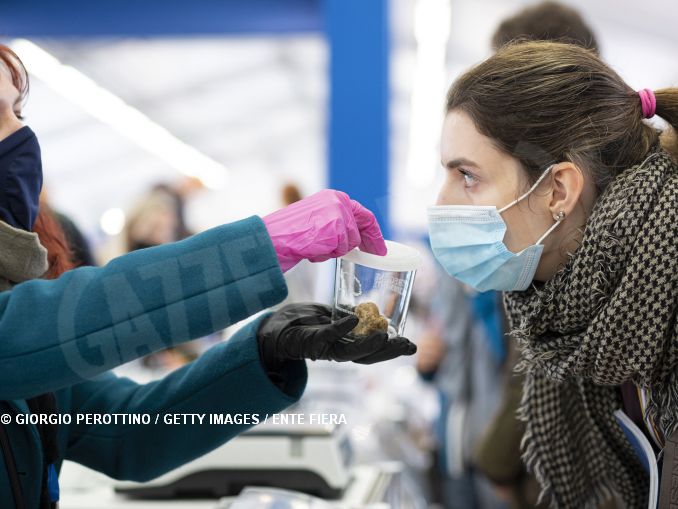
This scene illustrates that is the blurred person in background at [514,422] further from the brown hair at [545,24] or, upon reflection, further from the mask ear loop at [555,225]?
the mask ear loop at [555,225]

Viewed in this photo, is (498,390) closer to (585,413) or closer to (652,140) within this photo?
(585,413)

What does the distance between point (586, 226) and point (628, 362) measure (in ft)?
0.87

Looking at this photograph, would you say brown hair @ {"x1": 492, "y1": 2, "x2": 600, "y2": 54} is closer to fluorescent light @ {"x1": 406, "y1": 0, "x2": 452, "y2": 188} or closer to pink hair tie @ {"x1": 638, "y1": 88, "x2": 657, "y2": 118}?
pink hair tie @ {"x1": 638, "y1": 88, "x2": 657, "y2": 118}

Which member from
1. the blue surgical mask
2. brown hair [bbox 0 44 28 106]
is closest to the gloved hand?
the blue surgical mask

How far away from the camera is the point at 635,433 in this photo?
1552 mm

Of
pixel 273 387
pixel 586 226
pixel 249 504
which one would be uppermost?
pixel 586 226

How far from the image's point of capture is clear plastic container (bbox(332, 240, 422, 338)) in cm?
128

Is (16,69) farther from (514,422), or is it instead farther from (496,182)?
(514,422)

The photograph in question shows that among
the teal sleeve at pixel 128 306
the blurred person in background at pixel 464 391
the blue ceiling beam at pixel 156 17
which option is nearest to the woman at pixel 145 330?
the teal sleeve at pixel 128 306

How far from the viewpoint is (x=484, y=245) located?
1.53 meters

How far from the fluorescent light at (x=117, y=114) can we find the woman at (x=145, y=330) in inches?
15.3

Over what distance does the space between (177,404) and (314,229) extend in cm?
52

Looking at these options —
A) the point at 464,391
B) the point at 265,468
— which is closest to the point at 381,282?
the point at 265,468

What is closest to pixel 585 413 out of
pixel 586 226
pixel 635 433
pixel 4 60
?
pixel 635 433
